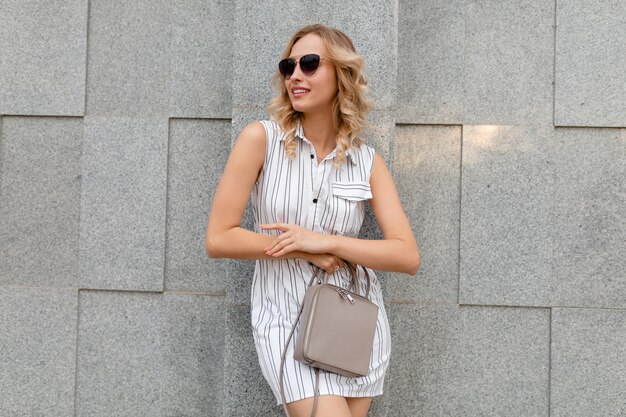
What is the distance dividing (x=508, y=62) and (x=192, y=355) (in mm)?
3060

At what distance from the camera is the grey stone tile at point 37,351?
4730mm

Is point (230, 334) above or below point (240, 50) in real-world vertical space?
below

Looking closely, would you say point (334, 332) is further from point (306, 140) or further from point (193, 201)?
point (193, 201)

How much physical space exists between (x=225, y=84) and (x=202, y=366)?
6.59ft

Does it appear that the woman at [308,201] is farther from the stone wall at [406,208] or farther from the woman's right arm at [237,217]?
the stone wall at [406,208]

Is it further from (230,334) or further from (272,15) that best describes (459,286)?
(272,15)

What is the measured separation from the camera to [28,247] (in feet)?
15.7

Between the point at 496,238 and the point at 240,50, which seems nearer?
the point at 240,50

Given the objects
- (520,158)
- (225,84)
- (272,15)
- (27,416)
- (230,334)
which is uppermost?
(272,15)

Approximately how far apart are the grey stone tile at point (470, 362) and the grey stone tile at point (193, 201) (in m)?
1.41

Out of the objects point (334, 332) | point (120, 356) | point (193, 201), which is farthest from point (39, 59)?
point (334, 332)

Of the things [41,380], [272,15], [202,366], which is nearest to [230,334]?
[202,366]

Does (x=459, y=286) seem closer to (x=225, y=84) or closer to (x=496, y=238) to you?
(x=496, y=238)

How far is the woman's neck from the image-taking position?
3389 millimetres
